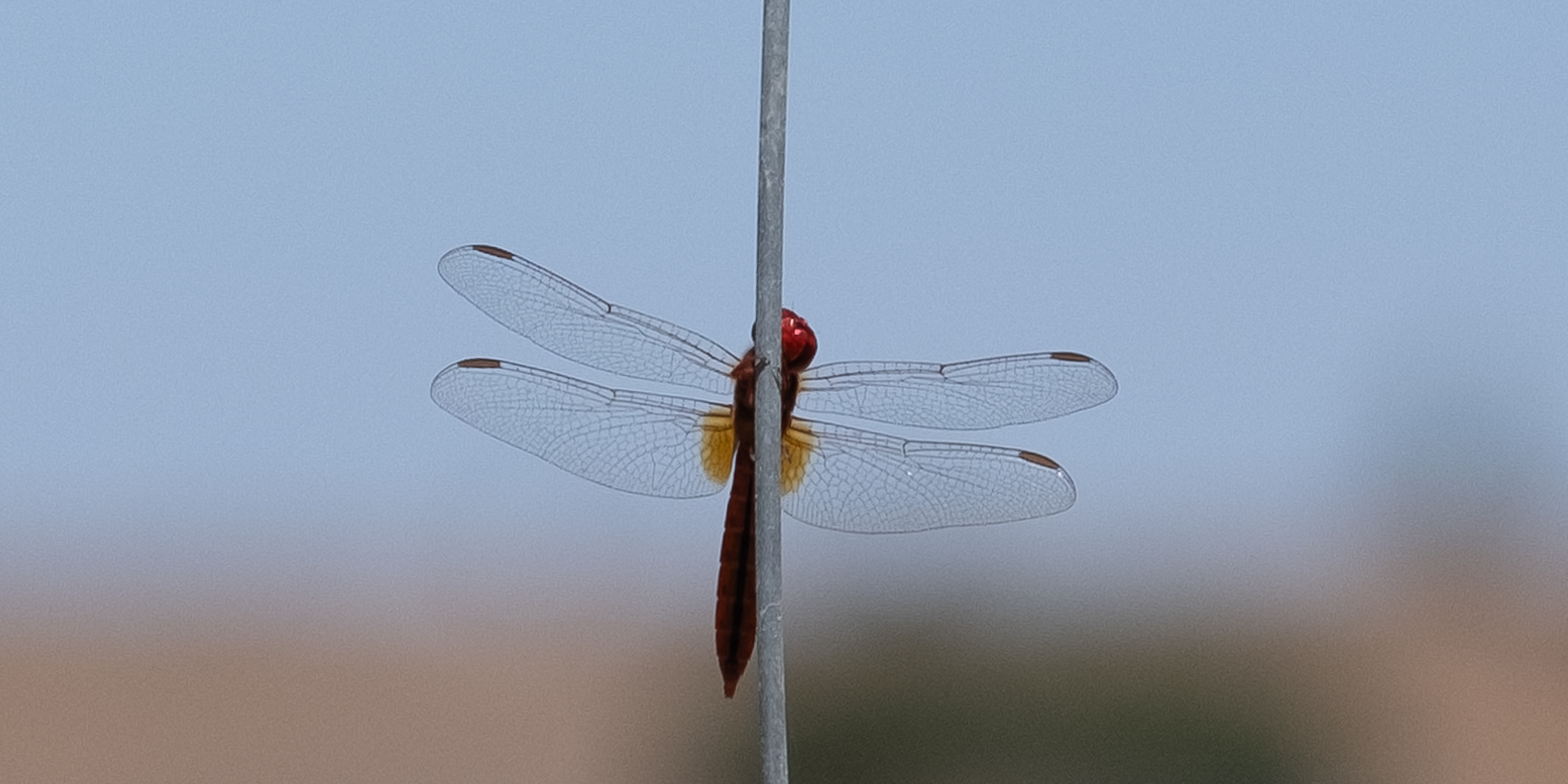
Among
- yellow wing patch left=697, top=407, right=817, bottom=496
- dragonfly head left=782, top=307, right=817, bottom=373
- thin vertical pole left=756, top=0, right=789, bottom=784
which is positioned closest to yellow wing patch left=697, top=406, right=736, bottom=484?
yellow wing patch left=697, top=407, right=817, bottom=496

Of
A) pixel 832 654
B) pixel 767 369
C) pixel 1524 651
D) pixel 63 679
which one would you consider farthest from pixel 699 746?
pixel 63 679

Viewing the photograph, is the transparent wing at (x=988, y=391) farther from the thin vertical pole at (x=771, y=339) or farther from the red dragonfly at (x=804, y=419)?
the thin vertical pole at (x=771, y=339)

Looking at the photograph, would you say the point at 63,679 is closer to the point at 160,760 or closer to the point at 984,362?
the point at 160,760

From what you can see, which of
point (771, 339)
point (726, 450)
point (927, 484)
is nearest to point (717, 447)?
point (726, 450)

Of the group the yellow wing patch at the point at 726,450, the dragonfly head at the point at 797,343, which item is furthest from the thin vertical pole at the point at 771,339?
the yellow wing patch at the point at 726,450

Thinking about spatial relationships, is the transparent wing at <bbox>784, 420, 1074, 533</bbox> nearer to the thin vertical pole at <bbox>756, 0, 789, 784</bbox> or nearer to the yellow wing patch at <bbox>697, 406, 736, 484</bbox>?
the yellow wing patch at <bbox>697, 406, 736, 484</bbox>

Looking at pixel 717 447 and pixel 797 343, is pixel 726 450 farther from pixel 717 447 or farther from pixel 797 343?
pixel 797 343

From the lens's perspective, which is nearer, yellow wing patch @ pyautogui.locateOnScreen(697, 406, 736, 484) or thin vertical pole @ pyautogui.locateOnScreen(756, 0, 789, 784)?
thin vertical pole @ pyautogui.locateOnScreen(756, 0, 789, 784)
